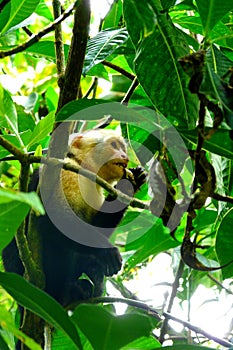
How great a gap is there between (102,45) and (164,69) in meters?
0.20

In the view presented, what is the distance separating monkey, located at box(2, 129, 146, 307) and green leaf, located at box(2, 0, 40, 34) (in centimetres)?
46

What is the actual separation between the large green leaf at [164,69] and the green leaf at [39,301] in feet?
1.26

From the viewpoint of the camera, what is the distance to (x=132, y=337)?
698mm

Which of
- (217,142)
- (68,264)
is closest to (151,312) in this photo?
(217,142)

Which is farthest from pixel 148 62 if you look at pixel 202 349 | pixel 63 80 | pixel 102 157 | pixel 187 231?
pixel 102 157

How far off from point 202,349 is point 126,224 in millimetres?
947

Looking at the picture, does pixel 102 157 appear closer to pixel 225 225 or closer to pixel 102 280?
pixel 102 280

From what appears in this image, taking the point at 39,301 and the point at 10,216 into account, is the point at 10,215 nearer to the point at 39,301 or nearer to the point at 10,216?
the point at 10,216

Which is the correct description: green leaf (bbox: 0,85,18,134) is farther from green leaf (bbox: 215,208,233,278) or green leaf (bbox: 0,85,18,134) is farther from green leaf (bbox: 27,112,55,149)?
green leaf (bbox: 215,208,233,278)

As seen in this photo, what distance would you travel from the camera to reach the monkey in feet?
5.74

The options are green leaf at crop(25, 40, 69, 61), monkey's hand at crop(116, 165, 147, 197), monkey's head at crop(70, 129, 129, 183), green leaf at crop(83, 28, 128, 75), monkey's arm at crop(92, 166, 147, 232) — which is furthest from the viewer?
monkey's head at crop(70, 129, 129, 183)

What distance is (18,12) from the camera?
1213mm

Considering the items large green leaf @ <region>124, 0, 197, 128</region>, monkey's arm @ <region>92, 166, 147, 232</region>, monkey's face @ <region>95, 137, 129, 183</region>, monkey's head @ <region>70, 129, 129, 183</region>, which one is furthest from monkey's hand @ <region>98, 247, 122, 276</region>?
large green leaf @ <region>124, 0, 197, 128</region>

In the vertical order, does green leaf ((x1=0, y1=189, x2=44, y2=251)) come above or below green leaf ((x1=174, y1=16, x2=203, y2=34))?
below
